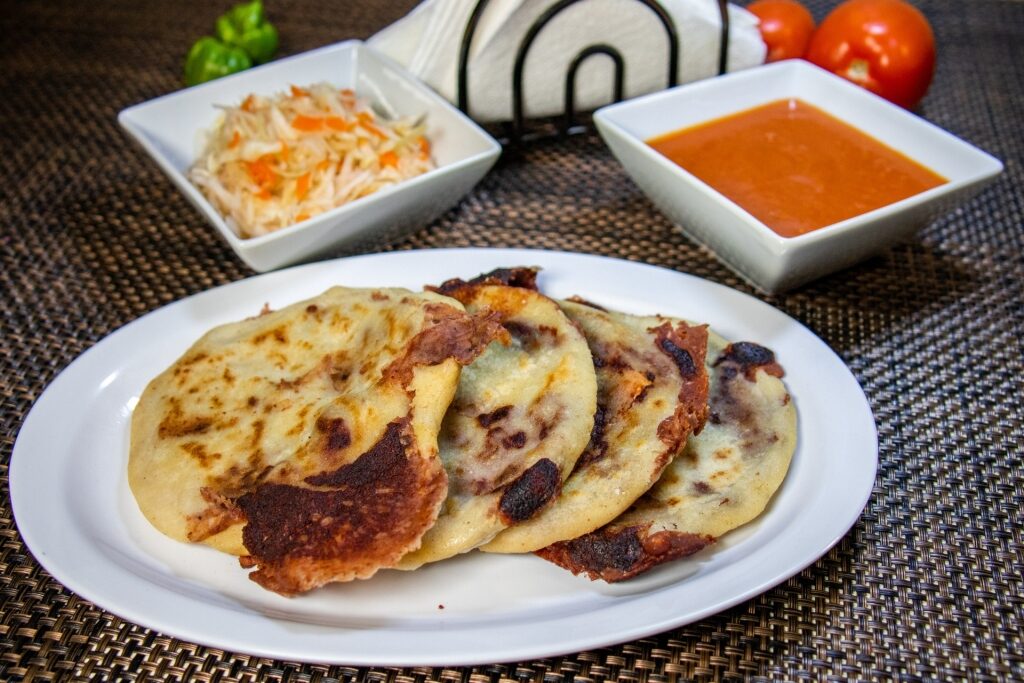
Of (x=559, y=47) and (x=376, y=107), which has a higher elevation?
(x=559, y=47)

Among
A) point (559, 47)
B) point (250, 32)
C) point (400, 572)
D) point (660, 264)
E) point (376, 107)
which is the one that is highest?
point (559, 47)

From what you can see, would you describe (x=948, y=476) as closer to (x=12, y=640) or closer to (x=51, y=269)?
(x=12, y=640)

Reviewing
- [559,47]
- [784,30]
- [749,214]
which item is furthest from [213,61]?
[749,214]

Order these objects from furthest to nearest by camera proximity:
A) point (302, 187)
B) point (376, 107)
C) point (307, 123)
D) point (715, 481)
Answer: point (376, 107) → point (307, 123) → point (302, 187) → point (715, 481)

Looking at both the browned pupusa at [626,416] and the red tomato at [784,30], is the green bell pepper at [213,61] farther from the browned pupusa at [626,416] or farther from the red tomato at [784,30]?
the browned pupusa at [626,416]

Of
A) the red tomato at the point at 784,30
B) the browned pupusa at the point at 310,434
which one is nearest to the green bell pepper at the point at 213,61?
the browned pupusa at the point at 310,434

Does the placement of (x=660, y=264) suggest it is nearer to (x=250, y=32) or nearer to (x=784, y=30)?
(x=784, y=30)

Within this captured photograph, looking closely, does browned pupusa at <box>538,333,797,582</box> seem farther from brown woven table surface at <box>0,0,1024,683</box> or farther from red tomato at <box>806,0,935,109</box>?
red tomato at <box>806,0,935,109</box>
